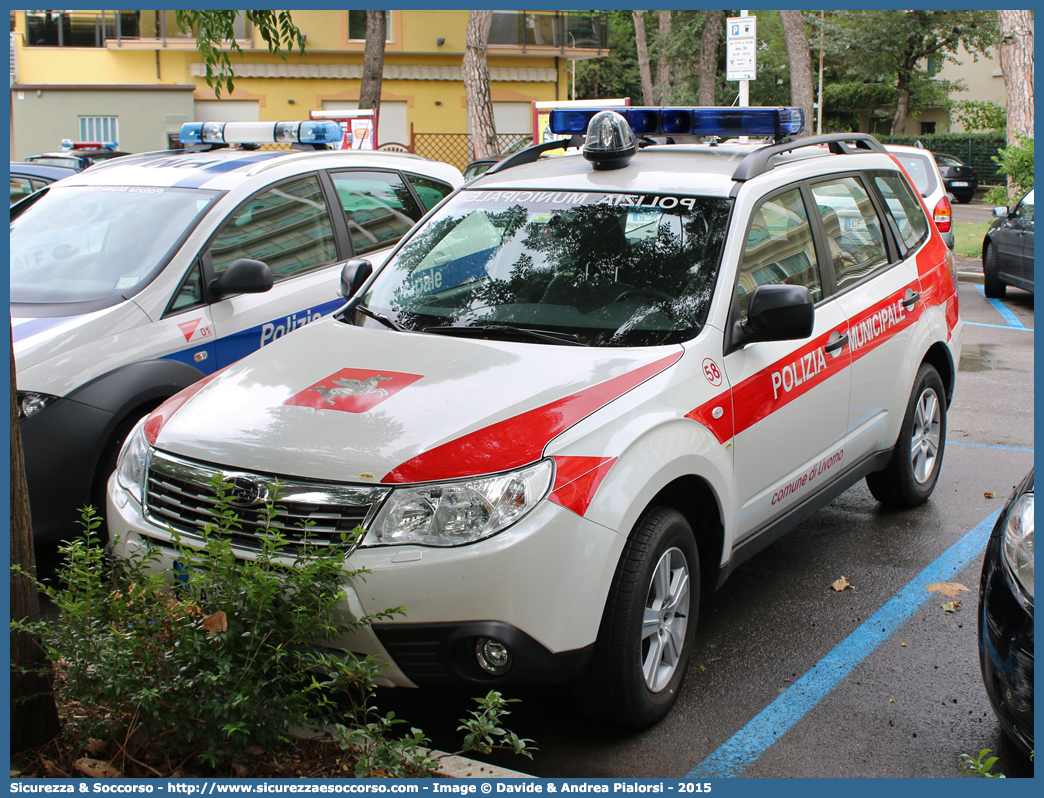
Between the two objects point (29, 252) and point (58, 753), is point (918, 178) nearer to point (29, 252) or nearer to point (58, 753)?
point (29, 252)

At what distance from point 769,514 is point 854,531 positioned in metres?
1.47

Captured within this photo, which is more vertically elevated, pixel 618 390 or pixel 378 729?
pixel 618 390

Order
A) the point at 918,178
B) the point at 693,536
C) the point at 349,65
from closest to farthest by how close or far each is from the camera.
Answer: the point at 693,536 < the point at 918,178 < the point at 349,65

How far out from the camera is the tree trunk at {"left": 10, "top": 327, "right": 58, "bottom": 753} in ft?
9.18

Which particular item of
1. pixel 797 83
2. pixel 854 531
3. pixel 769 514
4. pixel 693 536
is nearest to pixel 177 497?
pixel 693 536

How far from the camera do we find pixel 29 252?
5379 mm

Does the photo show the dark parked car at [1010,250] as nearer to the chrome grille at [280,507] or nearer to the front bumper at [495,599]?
the front bumper at [495,599]

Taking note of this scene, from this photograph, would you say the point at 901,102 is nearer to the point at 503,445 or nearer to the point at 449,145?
the point at 449,145

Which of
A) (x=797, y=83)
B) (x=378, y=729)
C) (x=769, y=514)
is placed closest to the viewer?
(x=378, y=729)

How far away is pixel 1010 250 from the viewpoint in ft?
42.6

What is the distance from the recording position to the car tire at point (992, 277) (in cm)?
1349

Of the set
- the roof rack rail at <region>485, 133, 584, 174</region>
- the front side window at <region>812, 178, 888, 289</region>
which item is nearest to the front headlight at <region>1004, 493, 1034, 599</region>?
the front side window at <region>812, 178, 888, 289</region>

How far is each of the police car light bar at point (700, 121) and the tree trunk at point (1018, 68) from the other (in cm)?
1666

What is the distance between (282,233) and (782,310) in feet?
10.4
